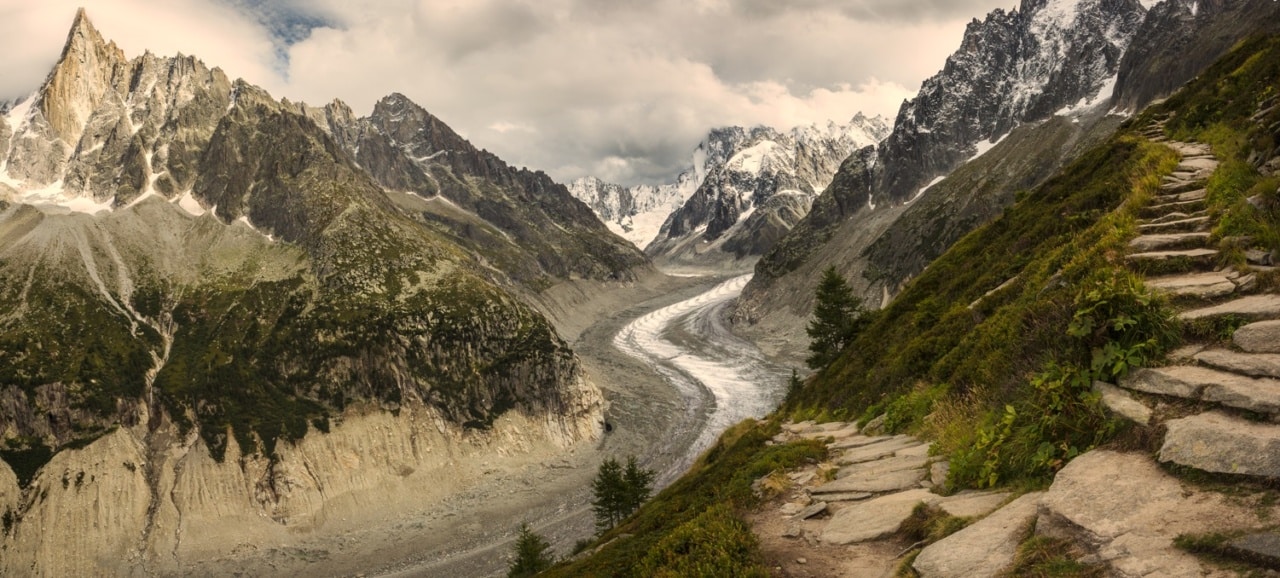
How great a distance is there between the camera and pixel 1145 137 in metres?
34.4

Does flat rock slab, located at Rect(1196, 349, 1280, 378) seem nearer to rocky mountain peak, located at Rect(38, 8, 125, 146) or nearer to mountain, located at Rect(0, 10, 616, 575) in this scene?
mountain, located at Rect(0, 10, 616, 575)

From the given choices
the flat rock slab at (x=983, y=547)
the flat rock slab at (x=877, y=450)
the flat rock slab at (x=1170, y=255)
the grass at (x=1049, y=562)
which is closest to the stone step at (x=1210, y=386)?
the flat rock slab at (x=983, y=547)

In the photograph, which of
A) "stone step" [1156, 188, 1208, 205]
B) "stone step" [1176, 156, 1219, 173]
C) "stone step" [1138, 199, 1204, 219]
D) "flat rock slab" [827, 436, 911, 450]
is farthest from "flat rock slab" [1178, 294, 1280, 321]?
"stone step" [1176, 156, 1219, 173]

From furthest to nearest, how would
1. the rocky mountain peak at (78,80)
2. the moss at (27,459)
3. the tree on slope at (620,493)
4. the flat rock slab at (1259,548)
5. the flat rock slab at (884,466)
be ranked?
the rocky mountain peak at (78,80), the moss at (27,459), the tree on slope at (620,493), the flat rock slab at (884,466), the flat rock slab at (1259,548)

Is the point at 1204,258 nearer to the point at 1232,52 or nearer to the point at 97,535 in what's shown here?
the point at 1232,52

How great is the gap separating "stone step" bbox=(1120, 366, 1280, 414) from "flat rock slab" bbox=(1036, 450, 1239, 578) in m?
1.32

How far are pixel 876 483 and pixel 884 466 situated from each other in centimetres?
149

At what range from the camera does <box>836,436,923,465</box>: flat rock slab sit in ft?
51.5

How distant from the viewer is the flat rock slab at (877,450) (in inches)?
619

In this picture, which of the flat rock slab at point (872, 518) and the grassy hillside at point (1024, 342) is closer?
the grassy hillside at point (1024, 342)

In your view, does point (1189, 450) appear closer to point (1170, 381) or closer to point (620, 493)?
point (1170, 381)

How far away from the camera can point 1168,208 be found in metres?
18.0

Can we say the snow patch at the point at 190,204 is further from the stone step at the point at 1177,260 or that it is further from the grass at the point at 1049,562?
the grass at the point at 1049,562

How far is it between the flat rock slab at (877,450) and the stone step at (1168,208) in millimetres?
10298
